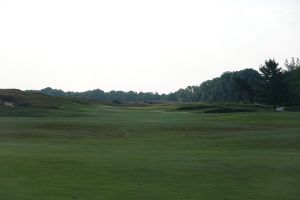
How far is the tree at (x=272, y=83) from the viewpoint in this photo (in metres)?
104

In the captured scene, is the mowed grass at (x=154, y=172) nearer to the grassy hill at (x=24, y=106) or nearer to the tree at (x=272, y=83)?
the grassy hill at (x=24, y=106)

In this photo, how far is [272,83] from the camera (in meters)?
105

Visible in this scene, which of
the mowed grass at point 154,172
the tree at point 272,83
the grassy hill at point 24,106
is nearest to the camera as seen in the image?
the mowed grass at point 154,172

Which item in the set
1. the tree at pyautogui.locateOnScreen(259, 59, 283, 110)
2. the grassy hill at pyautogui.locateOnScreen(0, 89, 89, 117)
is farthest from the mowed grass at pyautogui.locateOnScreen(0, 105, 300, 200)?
the tree at pyautogui.locateOnScreen(259, 59, 283, 110)

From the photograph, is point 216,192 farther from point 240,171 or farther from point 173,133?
point 173,133

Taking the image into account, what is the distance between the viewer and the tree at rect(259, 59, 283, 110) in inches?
4112

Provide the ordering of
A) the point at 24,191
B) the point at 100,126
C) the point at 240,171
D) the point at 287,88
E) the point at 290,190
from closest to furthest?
1. the point at 24,191
2. the point at 290,190
3. the point at 240,171
4. the point at 100,126
5. the point at 287,88

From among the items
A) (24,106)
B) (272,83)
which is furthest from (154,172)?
(272,83)

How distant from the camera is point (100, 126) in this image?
45.2 metres

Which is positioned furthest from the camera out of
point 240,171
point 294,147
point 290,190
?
point 294,147

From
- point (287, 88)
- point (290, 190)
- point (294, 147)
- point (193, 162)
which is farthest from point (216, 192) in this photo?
point (287, 88)

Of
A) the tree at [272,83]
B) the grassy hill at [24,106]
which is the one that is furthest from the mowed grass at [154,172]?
the tree at [272,83]

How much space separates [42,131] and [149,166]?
67.4ft

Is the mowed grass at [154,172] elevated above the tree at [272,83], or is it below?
below
